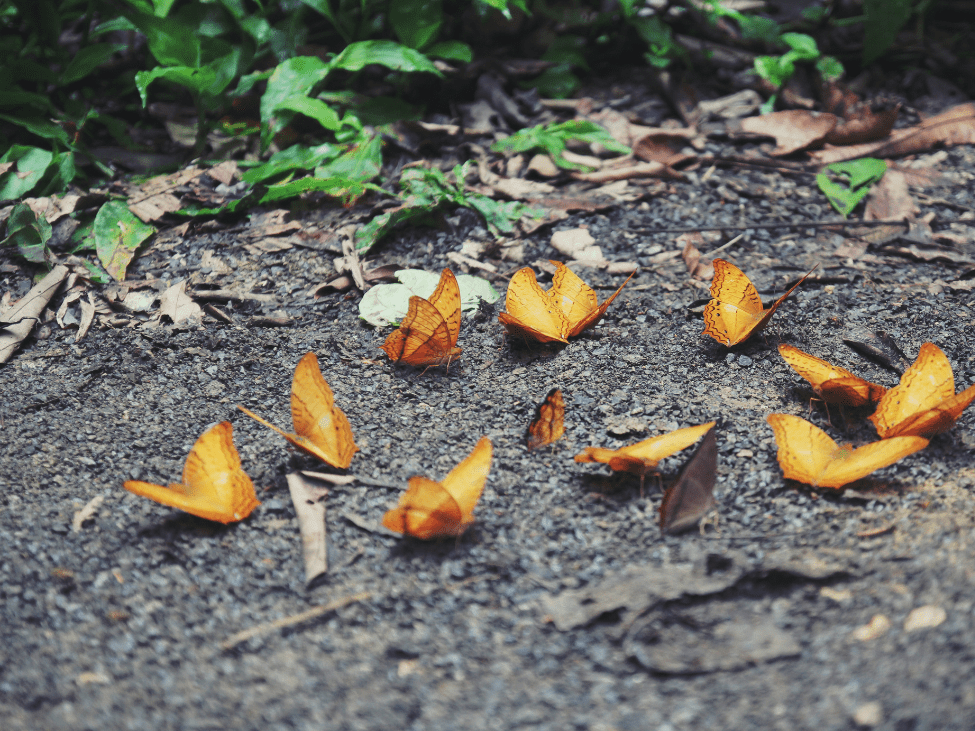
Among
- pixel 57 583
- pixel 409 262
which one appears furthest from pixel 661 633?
pixel 409 262

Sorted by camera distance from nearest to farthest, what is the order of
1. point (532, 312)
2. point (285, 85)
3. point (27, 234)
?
point (532, 312), point (27, 234), point (285, 85)

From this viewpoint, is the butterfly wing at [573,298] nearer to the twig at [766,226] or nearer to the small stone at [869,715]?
the twig at [766,226]

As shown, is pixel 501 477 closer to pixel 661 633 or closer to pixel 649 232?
pixel 661 633

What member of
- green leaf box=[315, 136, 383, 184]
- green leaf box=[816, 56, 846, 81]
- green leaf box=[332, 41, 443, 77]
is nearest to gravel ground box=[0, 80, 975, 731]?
green leaf box=[315, 136, 383, 184]

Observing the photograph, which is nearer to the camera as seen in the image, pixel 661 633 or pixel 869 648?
pixel 869 648

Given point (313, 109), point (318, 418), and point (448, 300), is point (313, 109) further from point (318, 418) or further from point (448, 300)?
point (318, 418)

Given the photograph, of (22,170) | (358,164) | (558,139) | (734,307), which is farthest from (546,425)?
(22,170)

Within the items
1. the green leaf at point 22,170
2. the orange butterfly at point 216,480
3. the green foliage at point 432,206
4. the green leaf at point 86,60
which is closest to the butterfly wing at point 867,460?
the orange butterfly at point 216,480
